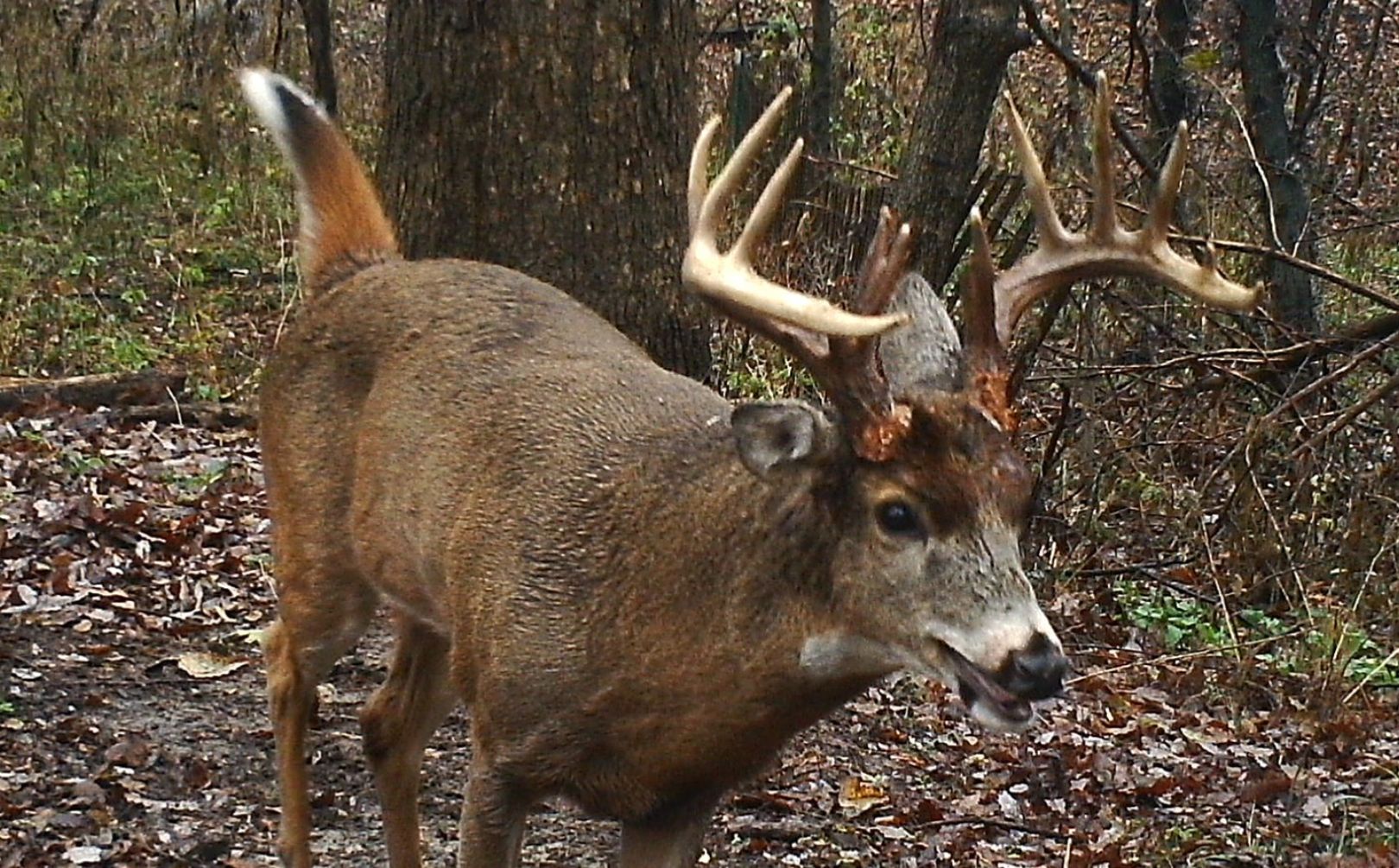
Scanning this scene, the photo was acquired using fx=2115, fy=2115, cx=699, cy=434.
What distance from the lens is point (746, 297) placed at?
4.00 metres

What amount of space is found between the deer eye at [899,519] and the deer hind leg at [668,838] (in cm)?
94

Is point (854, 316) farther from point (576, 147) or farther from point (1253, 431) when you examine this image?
point (1253, 431)

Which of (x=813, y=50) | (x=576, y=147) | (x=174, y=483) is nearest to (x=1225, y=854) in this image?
(x=576, y=147)

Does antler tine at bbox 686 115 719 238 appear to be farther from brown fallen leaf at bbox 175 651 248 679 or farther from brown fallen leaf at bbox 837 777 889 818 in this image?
brown fallen leaf at bbox 175 651 248 679

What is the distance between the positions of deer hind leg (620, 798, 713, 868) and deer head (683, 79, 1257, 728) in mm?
690

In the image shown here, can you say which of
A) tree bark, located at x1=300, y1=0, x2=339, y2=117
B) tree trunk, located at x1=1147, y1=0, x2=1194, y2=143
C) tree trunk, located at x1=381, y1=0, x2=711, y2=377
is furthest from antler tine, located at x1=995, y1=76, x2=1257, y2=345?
tree bark, located at x1=300, y1=0, x2=339, y2=117

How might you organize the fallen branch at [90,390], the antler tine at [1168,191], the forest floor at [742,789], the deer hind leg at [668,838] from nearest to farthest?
the antler tine at [1168,191] → the deer hind leg at [668,838] → the forest floor at [742,789] → the fallen branch at [90,390]

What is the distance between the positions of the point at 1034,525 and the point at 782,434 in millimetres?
3995

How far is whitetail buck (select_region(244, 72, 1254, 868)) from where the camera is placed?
405 cm

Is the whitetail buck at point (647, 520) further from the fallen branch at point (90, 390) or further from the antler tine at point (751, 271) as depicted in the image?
the fallen branch at point (90, 390)

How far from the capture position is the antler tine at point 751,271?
152 inches

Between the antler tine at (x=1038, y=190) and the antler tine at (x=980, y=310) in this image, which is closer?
the antler tine at (x=980, y=310)

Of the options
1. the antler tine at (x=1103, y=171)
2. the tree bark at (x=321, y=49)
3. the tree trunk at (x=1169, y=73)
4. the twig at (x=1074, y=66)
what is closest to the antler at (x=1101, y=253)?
the antler tine at (x=1103, y=171)

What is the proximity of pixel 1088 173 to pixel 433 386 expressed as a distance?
4640 millimetres
